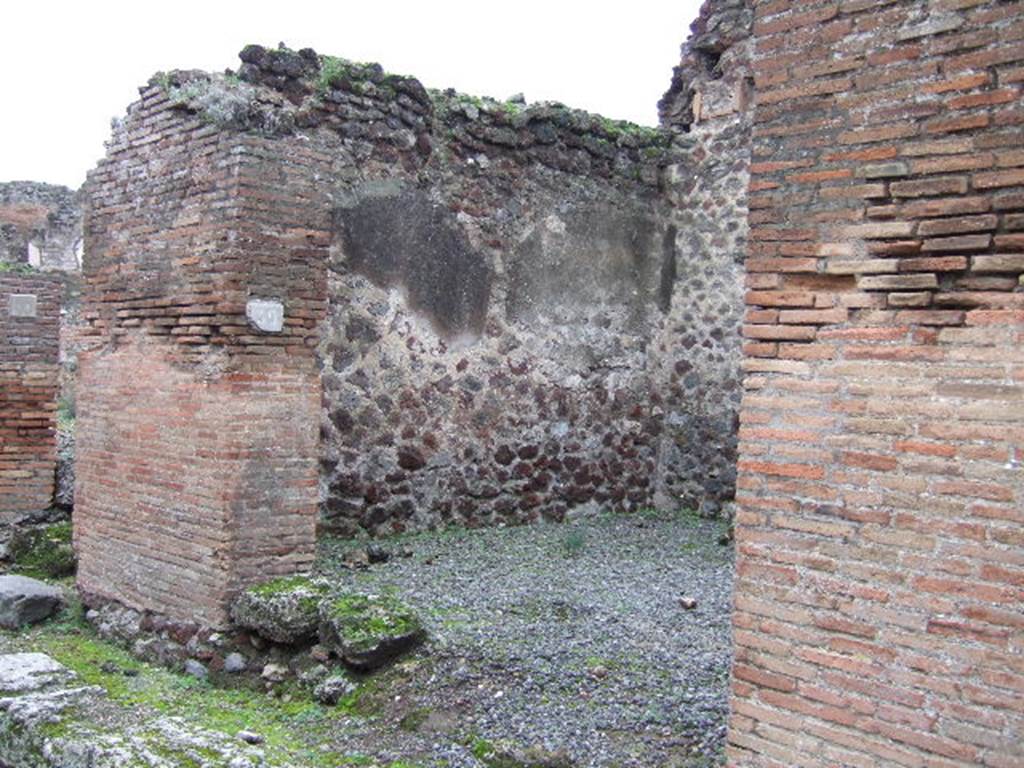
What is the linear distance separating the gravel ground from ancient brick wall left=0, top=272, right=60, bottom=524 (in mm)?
3582

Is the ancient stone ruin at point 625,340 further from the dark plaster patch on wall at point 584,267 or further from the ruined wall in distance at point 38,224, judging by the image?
the ruined wall in distance at point 38,224

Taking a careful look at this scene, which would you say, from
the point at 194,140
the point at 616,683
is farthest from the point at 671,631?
the point at 194,140

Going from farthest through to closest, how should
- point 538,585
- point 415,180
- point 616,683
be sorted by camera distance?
point 415,180
point 538,585
point 616,683

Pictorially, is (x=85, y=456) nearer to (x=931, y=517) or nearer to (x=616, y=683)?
(x=616, y=683)

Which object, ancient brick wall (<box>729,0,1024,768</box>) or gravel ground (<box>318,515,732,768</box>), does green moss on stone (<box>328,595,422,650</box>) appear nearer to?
gravel ground (<box>318,515,732,768</box>)

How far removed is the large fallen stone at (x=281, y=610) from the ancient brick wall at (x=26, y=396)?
14.1 feet

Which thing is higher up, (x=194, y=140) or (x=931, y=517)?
(x=194, y=140)

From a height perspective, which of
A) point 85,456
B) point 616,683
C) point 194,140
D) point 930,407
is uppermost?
point 194,140

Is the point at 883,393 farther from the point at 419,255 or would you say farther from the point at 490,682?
the point at 419,255

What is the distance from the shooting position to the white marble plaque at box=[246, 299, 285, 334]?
5.62 m

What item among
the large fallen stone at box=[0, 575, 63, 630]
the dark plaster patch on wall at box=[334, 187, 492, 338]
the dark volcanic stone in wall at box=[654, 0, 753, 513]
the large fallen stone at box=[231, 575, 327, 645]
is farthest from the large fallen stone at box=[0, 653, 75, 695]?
the dark volcanic stone in wall at box=[654, 0, 753, 513]

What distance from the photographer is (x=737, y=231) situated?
356 inches

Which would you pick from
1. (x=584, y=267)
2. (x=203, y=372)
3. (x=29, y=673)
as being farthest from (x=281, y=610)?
(x=584, y=267)

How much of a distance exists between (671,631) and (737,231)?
4707 mm
